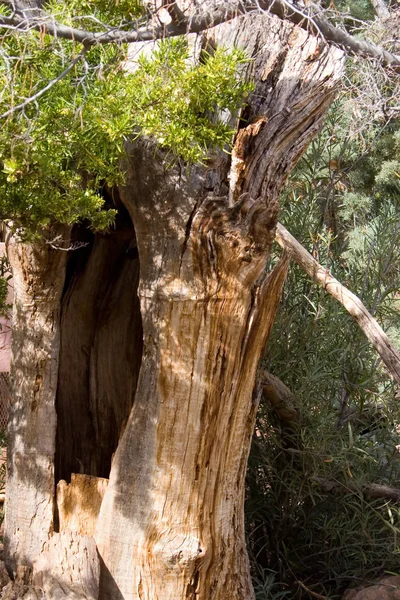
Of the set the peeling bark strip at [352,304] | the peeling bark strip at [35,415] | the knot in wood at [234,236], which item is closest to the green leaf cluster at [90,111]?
the knot in wood at [234,236]

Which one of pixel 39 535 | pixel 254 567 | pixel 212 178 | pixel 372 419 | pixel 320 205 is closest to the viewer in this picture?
pixel 212 178

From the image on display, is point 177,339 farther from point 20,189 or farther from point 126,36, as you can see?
point 126,36

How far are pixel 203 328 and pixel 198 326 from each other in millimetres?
20

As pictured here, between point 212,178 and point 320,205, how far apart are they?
1953 millimetres

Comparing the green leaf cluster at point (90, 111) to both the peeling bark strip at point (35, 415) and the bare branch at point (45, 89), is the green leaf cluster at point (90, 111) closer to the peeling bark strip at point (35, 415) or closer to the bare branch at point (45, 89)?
the bare branch at point (45, 89)

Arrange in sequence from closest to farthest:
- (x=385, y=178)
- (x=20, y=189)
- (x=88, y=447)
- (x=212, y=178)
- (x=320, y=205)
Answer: (x=20, y=189), (x=212, y=178), (x=88, y=447), (x=320, y=205), (x=385, y=178)

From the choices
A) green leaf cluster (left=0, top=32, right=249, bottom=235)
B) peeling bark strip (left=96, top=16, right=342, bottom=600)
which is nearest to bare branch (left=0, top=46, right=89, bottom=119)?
green leaf cluster (left=0, top=32, right=249, bottom=235)

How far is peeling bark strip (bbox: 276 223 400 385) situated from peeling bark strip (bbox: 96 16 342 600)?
0.54 metres

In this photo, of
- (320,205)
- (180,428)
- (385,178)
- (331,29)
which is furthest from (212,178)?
(385,178)

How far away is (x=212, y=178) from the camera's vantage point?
275 centimetres

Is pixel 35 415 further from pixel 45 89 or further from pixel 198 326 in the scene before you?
pixel 45 89

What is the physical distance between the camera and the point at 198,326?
282cm

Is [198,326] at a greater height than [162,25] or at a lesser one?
lesser

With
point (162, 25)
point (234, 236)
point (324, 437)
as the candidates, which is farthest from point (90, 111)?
point (324, 437)
